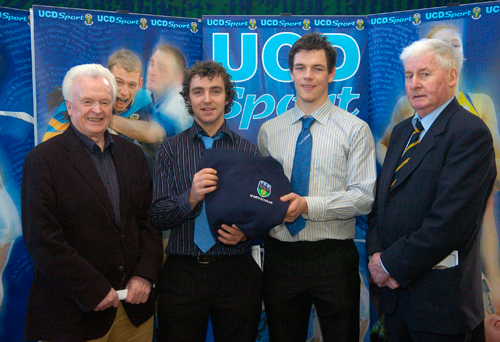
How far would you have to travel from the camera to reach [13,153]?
116 inches

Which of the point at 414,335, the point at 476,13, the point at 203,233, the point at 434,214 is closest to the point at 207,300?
the point at 203,233

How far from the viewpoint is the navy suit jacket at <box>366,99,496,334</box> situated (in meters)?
1.84

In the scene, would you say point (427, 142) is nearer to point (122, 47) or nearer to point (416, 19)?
point (416, 19)

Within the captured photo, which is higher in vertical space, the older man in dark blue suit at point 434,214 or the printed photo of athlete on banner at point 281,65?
the printed photo of athlete on banner at point 281,65

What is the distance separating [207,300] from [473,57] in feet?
8.20

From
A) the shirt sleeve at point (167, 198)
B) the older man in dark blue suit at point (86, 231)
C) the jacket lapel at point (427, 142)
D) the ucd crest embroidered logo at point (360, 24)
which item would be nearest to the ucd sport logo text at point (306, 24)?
the ucd crest embroidered logo at point (360, 24)

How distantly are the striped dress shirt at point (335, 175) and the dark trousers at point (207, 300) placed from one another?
1.24ft

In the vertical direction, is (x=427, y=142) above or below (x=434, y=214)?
above

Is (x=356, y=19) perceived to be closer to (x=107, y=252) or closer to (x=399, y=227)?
(x=399, y=227)

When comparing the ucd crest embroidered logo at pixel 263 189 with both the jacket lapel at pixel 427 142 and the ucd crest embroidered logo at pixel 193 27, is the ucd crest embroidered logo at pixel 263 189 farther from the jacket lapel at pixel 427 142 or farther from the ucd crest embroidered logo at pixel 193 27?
the ucd crest embroidered logo at pixel 193 27

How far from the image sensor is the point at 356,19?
10.3ft

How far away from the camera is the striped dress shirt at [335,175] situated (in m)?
2.21

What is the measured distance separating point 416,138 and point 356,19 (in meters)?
1.44

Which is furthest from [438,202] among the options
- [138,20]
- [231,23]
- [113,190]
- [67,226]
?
[138,20]
